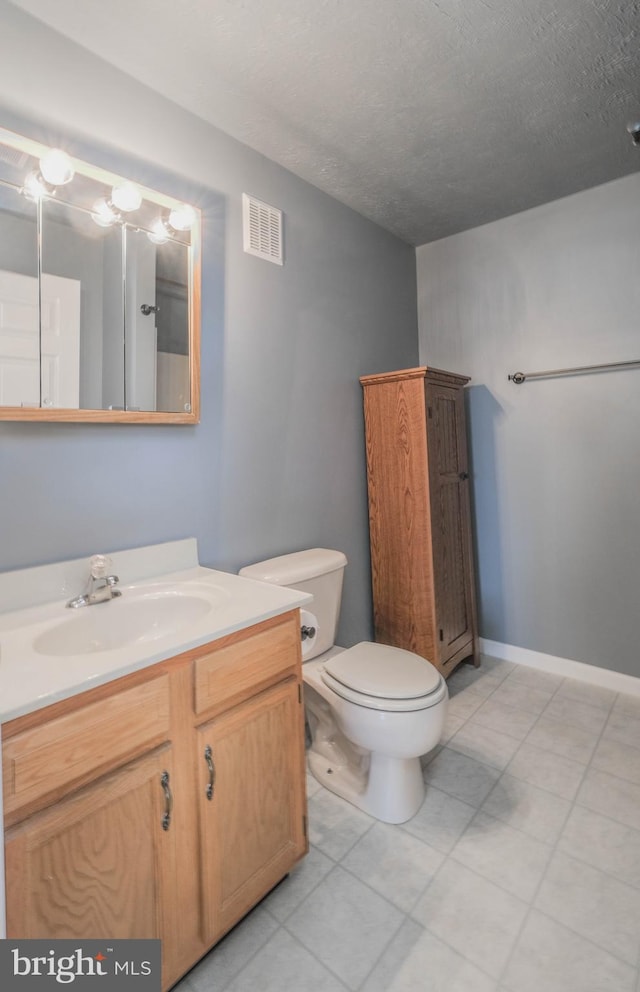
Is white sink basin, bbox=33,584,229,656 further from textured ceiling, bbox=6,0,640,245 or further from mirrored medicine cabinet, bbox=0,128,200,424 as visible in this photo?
textured ceiling, bbox=6,0,640,245

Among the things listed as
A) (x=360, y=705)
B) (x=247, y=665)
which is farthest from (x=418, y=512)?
(x=247, y=665)

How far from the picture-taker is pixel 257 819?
3.79ft

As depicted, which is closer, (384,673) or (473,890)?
(473,890)

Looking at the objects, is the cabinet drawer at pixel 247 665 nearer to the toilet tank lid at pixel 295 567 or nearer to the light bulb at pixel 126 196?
the toilet tank lid at pixel 295 567

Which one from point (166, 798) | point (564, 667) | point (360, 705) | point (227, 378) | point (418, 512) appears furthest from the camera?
point (564, 667)

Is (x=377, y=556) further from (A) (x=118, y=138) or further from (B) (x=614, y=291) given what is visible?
(A) (x=118, y=138)

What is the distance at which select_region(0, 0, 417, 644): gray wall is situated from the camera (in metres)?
1.28

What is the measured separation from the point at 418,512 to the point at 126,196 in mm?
1604

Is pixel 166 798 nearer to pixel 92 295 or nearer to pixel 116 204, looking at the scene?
pixel 92 295

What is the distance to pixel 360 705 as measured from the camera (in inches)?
58.2

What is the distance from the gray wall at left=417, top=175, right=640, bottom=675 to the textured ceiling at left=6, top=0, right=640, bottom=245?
0.35 m

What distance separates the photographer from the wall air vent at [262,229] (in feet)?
5.87

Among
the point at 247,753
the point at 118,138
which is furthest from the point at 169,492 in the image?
the point at 118,138

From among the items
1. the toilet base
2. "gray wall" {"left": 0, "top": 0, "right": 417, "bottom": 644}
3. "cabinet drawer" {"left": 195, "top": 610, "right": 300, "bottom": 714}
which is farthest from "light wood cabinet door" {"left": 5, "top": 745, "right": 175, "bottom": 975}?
the toilet base
